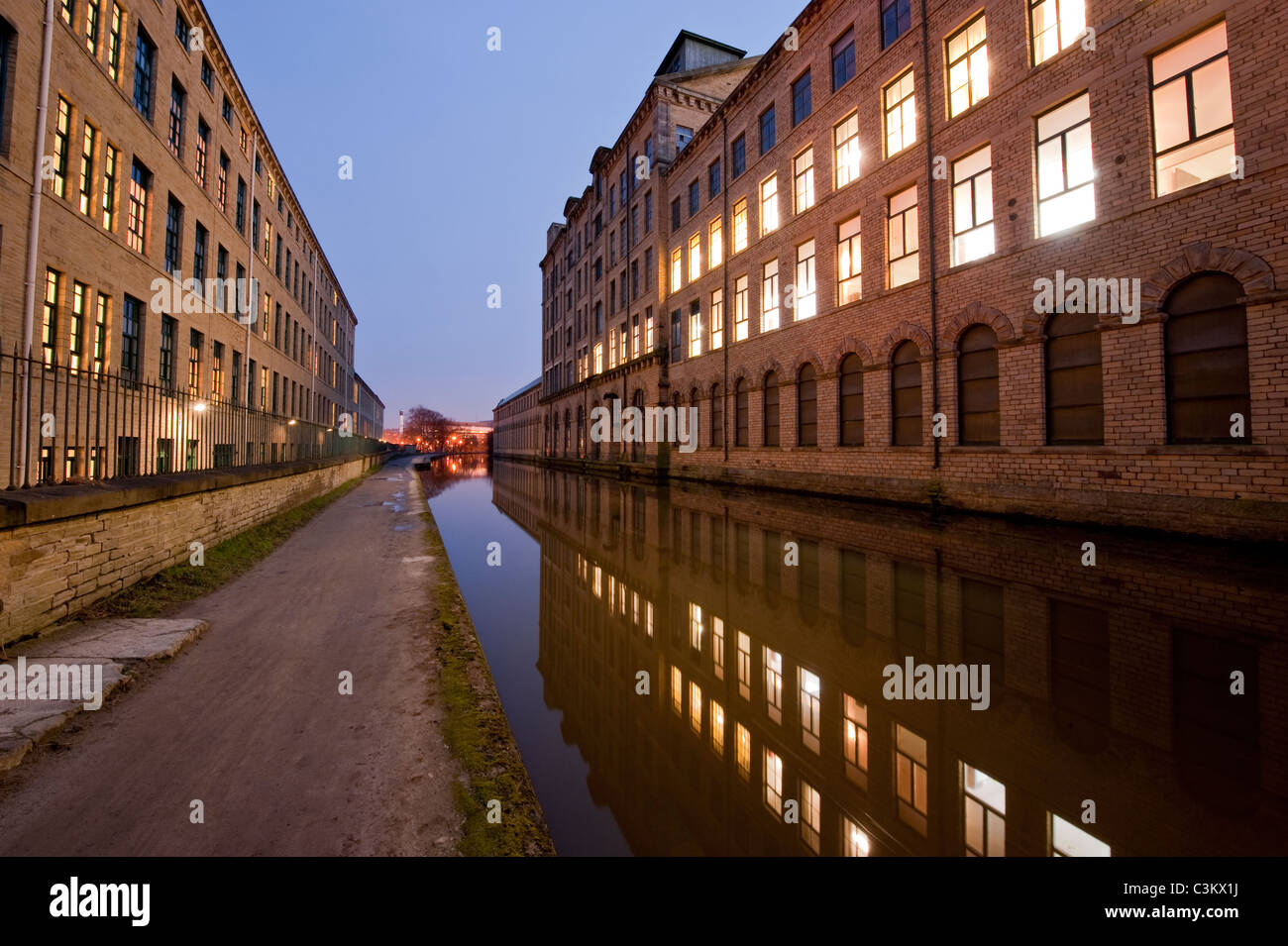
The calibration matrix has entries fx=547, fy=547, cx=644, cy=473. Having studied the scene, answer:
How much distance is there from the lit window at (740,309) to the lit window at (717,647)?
18.7m

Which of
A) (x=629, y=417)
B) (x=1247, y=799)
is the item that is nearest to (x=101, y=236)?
(x=1247, y=799)

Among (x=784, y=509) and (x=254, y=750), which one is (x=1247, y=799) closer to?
(x=254, y=750)

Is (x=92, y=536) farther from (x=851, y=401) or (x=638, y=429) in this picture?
(x=638, y=429)

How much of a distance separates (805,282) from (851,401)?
516cm

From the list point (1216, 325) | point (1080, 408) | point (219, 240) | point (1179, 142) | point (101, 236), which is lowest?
point (1080, 408)

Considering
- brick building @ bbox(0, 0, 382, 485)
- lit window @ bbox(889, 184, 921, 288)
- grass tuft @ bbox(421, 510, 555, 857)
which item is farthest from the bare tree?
grass tuft @ bbox(421, 510, 555, 857)

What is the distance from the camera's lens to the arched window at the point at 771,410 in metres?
20.4

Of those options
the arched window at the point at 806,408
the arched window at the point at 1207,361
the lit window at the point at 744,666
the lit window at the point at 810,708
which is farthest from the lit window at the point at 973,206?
the lit window at the point at 810,708

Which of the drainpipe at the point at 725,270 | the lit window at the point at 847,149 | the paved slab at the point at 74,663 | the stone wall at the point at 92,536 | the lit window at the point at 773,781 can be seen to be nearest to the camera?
the lit window at the point at 773,781

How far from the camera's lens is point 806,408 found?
18688 millimetres

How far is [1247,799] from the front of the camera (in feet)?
7.88

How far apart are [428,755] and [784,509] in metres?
12.3

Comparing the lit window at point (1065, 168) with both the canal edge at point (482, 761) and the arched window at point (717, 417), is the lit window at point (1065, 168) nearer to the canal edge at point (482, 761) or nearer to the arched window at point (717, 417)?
the arched window at point (717, 417)

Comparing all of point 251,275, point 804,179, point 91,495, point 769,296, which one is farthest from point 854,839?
point 251,275
